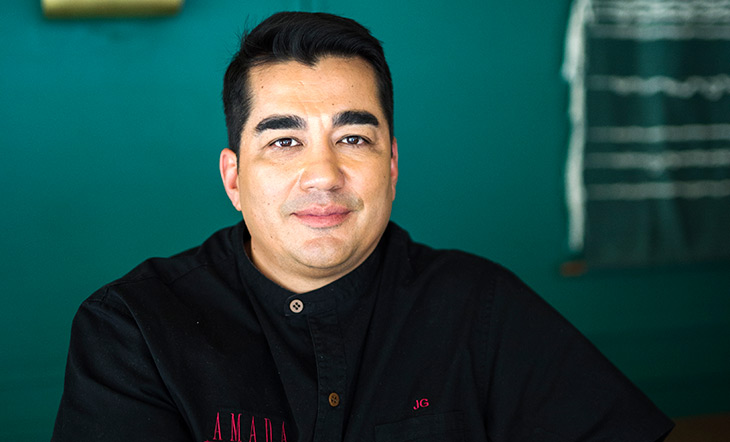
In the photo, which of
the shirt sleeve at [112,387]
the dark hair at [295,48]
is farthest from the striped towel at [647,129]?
the shirt sleeve at [112,387]

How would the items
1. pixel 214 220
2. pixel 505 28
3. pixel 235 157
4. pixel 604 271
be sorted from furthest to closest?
pixel 604 271, pixel 505 28, pixel 214 220, pixel 235 157

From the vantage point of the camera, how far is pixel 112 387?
4.31ft

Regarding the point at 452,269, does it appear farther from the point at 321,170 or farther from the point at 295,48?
the point at 295,48

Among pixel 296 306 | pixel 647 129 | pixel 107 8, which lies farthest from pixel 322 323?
pixel 647 129

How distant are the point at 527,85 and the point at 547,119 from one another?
17 cm

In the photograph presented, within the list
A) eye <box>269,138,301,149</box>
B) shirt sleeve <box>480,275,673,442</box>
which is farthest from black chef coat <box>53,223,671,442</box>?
eye <box>269,138,301,149</box>

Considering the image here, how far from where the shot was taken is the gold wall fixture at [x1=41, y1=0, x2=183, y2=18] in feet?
8.06

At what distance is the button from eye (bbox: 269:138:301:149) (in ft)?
1.07

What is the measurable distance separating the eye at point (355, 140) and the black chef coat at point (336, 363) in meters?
0.27

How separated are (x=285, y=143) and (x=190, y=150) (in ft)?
4.03

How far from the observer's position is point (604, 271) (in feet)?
10.2

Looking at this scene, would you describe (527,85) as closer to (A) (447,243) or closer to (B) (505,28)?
(B) (505,28)

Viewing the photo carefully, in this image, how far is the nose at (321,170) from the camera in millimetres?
1434

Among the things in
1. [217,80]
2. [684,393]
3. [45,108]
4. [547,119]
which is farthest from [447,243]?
[45,108]
